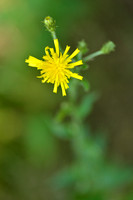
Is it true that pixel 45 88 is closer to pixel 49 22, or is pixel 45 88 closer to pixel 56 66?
pixel 56 66

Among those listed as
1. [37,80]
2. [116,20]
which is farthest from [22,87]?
[116,20]

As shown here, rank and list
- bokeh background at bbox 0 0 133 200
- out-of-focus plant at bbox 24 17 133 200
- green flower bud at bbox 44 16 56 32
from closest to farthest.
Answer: green flower bud at bbox 44 16 56 32, out-of-focus plant at bbox 24 17 133 200, bokeh background at bbox 0 0 133 200

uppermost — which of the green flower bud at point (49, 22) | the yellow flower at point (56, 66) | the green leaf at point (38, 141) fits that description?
the green leaf at point (38, 141)

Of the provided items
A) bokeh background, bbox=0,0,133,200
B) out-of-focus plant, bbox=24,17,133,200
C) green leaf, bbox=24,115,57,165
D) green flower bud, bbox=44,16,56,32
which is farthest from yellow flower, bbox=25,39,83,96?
green leaf, bbox=24,115,57,165

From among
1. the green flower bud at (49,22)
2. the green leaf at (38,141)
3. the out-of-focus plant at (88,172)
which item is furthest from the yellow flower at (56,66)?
the green leaf at (38,141)

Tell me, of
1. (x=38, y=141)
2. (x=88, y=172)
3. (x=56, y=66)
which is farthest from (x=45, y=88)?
(x=56, y=66)

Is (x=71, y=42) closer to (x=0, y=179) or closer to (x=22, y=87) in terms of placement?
(x=22, y=87)

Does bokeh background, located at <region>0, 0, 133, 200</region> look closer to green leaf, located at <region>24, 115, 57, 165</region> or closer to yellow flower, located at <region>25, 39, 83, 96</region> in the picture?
green leaf, located at <region>24, 115, 57, 165</region>

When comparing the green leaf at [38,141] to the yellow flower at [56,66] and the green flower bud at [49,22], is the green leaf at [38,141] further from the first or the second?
the green flower bud at [49,22]

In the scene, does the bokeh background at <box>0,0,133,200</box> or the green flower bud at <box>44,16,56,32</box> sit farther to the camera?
the bokeh background at <box>0,0,133,200</box>
